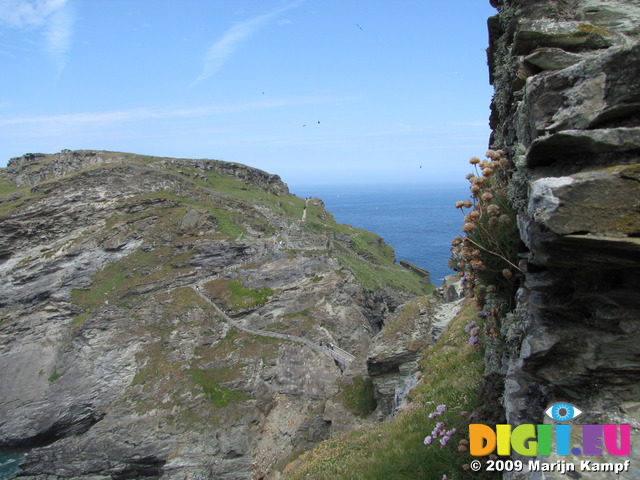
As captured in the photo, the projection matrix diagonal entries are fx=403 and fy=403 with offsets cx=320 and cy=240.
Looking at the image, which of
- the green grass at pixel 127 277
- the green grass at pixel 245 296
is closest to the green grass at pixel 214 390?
the green grass at pixel 245 296

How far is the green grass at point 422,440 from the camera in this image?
780cm

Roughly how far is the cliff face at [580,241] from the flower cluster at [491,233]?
53cm

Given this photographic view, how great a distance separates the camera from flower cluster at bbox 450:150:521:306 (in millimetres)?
6414

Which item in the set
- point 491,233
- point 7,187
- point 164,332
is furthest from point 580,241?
point 7,187

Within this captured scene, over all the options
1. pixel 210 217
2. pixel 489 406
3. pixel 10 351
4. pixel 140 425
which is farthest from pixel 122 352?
pixel 489 406

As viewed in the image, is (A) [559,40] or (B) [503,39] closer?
(A) [559,40]

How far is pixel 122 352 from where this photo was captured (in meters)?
49.0

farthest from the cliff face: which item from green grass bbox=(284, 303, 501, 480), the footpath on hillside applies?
the footpath on hillside

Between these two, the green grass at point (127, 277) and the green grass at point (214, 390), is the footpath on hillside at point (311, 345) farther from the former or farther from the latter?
the green grass at point (127, 277)

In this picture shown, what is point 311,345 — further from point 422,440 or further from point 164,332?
point 422,440

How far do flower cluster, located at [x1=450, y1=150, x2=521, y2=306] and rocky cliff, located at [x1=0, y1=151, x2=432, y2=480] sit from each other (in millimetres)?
19987

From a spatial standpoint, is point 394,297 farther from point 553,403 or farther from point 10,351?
point 553,403

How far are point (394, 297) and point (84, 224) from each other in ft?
181

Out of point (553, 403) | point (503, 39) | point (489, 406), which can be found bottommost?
point (489, 406)
